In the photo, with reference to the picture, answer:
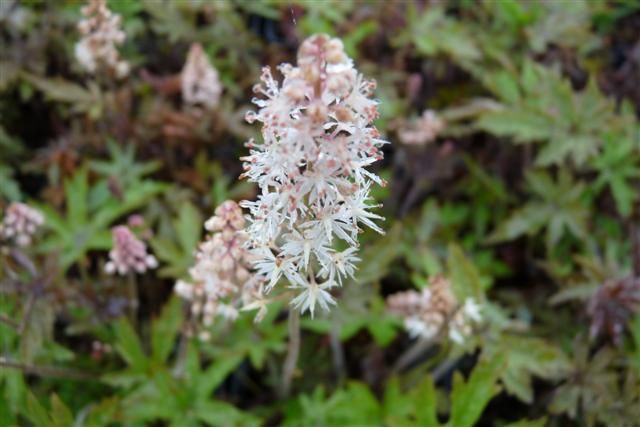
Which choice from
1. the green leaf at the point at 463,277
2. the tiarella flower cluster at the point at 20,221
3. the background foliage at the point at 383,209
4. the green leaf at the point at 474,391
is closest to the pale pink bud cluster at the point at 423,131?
the background foliage at the point at 383,209

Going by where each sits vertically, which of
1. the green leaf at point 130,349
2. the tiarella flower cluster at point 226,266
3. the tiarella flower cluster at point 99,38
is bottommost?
the green leaf at point 130,349

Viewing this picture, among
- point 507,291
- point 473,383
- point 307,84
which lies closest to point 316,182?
point 307,84

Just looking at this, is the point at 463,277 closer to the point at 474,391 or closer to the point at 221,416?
the point at 474,391

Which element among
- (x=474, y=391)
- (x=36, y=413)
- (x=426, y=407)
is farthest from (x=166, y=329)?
(x=474, y=391)

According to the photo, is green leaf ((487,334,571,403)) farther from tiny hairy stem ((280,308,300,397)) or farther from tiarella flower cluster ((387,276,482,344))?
tiny hairy stem ((280,308,300,397))

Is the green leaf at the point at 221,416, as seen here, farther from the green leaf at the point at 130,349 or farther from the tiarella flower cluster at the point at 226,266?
the tiarella flower cluster at the point at 226,266

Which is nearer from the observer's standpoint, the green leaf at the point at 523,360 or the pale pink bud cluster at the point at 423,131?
the green leaf at the point at 523,360

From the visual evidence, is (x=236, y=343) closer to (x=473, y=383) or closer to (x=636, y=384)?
(x=473, y=383)

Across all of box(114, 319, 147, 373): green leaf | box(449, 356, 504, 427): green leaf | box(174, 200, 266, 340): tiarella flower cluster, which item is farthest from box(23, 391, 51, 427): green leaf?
box(449, 356, 504, 427): green leaf
